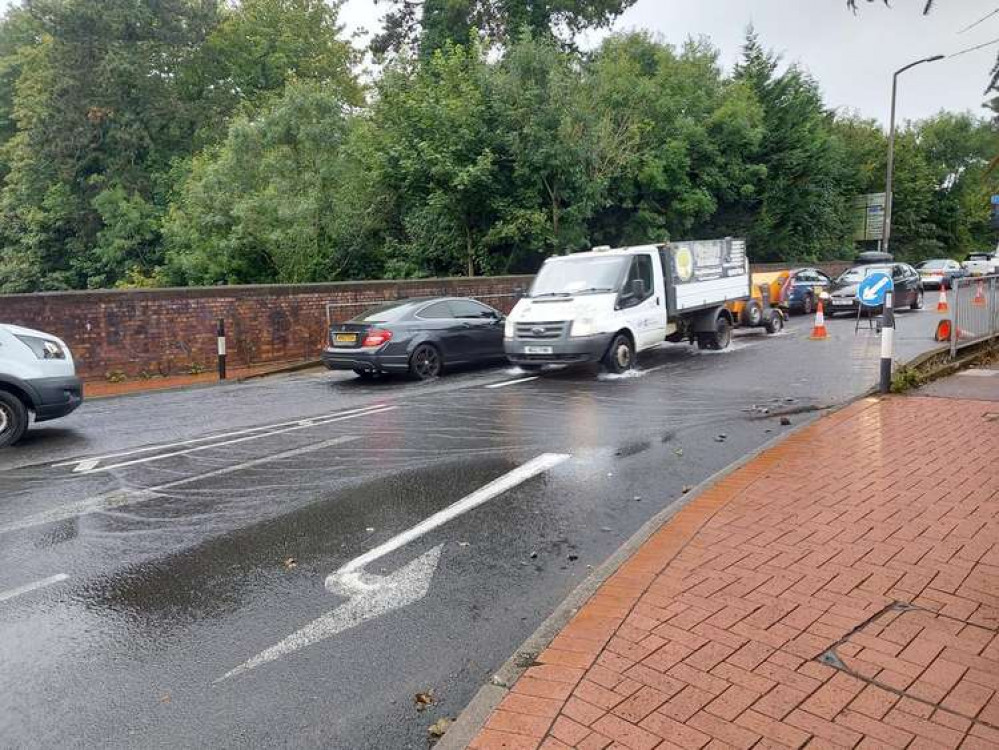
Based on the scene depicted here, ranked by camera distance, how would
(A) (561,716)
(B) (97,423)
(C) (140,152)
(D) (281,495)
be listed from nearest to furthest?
1. (A) (561,716)
2. (D) (281,495)
3. (B) (97,423)
4. (C) (140,152)

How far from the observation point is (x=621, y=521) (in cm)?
565

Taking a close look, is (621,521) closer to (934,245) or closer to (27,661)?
(27,661)

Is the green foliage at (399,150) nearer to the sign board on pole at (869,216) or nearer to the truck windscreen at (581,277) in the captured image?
the sign board on pole at (869,216)

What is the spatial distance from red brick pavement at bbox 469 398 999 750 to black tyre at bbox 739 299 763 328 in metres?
14.0

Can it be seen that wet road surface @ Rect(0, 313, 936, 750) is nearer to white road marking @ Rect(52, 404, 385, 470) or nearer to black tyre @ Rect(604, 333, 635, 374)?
white road marking @ Rect(52, 404, 385, 470)

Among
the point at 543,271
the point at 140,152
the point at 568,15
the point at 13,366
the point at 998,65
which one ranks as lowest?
the point at 13,366

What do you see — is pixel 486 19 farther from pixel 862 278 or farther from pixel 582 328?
pixel 582 328

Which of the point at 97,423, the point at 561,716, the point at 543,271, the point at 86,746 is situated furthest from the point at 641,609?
the point at 543,271

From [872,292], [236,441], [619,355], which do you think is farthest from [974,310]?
[236,441]

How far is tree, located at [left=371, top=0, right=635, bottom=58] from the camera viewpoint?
3334 centimetres

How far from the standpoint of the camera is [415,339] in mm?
13859

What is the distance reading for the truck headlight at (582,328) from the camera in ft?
42.3

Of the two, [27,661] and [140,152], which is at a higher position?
[140,152]

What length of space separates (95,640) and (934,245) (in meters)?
54.2
